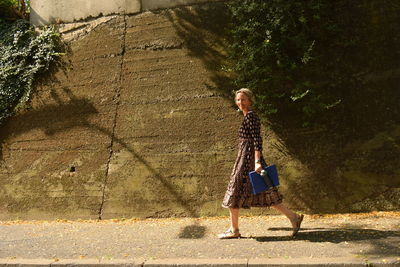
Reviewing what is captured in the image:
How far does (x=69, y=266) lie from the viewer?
474 cm

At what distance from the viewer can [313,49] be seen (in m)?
6.73

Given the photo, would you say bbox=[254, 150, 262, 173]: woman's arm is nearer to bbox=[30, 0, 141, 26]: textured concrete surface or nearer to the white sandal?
the white sandal

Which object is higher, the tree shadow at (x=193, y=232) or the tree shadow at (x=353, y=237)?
the tree shadow at (x=193, y=232)

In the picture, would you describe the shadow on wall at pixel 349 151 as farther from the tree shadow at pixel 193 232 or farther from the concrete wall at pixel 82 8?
the concrete wall at pixel 82 8

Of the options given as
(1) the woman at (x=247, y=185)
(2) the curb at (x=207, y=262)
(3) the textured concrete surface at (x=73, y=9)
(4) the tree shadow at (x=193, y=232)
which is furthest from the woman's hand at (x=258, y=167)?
(3) the textured concrete surface at (x=73, y=9)

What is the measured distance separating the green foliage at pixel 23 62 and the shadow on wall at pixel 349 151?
4.32 m

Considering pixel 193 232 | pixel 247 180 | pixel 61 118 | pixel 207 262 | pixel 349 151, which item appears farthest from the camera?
pixel 61 118

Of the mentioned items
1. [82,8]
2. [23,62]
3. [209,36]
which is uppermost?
[82,8]

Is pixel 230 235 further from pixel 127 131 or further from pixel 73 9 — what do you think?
pixel 73 9

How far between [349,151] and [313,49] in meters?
1.61

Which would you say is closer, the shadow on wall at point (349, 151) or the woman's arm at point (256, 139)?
the woman's arm at point (256, 139)

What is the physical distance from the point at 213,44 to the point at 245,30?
72 centimetres

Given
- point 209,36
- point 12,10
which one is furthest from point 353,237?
point 12,10

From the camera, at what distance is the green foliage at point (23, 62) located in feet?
27.1
